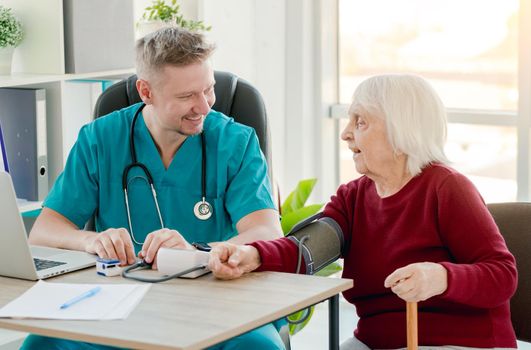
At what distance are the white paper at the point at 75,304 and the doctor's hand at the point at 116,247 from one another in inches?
6.5

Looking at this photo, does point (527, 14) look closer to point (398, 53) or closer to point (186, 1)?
point (398, 53)

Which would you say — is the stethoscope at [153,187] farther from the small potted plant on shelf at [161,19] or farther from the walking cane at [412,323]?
the small potted plant on shelf at [161,19]

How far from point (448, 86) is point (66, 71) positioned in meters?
1.52

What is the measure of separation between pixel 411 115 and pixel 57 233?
88 cm

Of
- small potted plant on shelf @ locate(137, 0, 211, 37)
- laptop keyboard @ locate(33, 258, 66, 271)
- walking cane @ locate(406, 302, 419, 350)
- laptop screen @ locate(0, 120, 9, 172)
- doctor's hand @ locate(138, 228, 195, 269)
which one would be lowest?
walking cane @ locate(406, 302, 419, 350)

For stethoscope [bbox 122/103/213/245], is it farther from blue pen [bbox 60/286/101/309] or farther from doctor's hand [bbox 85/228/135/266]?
blue pen [bbox 60/286/101/309]

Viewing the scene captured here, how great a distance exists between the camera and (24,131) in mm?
2896

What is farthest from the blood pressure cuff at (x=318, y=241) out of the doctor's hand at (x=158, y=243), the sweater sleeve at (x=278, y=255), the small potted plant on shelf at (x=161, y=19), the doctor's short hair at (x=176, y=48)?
the small potted plant on shelf at (x=161, y=19)

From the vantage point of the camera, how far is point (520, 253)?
2.18m

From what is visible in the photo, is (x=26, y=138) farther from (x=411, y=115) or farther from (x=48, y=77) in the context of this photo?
(x=411, y=115)

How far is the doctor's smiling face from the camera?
2.30 m

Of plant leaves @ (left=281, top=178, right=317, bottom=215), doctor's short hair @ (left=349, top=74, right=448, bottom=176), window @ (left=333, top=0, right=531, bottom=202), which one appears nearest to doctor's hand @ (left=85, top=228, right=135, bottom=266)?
doctor's short hair @ (left=349, top=74, right=448, bottom=176)

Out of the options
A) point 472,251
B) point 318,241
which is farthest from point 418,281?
point 318,241

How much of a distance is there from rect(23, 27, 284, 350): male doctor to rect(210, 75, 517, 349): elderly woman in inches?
10.2
